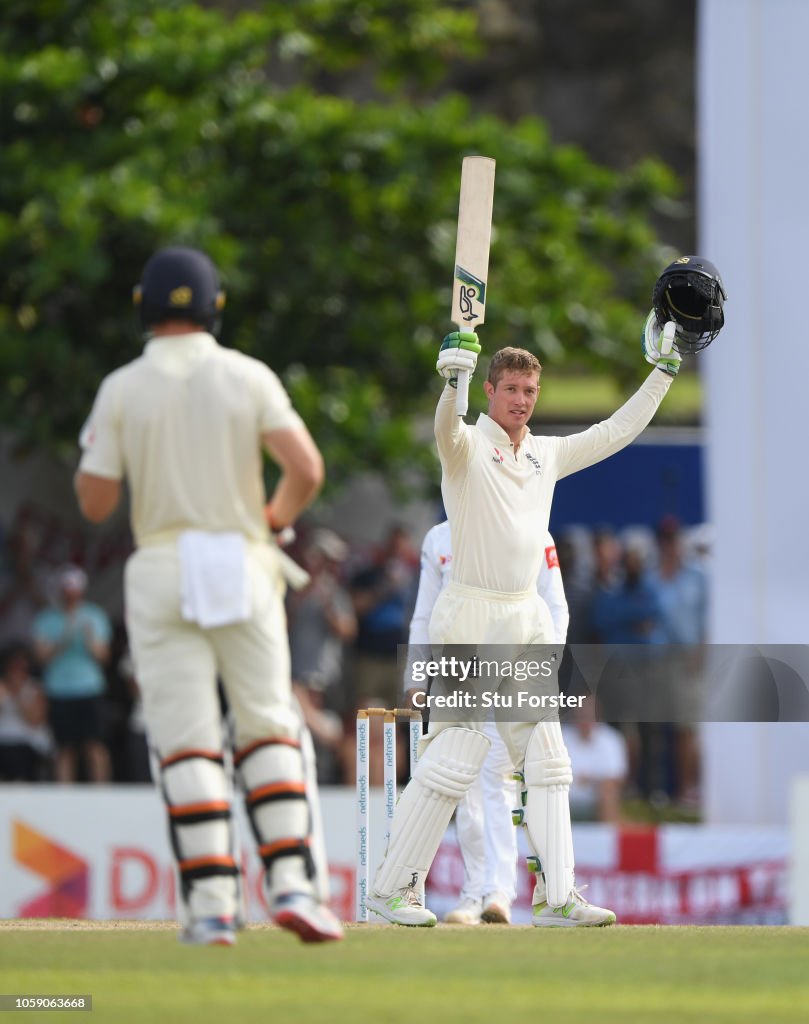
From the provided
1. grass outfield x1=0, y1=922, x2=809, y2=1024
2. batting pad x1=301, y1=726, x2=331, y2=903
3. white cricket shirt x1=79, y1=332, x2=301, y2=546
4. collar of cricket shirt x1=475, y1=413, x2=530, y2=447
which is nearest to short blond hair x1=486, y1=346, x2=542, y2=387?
collar of cricket shirt x1=475, y1=413, x2=530, y2=447

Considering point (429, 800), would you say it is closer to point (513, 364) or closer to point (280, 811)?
point (280, 811)

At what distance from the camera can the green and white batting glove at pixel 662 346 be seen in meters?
7.58

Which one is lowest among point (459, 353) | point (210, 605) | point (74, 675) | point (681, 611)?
point (210, 605)

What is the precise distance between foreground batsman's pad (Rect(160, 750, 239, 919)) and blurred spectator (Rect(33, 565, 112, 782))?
8.03 m

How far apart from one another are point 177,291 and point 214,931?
1.84 meters

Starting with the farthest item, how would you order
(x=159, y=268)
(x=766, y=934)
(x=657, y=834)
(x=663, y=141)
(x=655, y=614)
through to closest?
(x=663, y=141) < (x=655, y=614) < (x=657, y=834) < (x=766, y=934) < (x=159, y=268)

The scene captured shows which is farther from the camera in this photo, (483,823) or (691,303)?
(483,823)

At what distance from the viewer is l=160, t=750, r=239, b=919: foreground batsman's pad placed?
6.06 meters

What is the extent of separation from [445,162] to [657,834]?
18.5 ft

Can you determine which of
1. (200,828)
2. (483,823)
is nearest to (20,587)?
(483,823)

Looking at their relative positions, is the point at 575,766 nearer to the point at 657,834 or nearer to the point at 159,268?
the point at 657,834

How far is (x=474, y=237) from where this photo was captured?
720 cm

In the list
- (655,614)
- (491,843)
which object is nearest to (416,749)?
(491,843)

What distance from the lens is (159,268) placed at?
624cm
